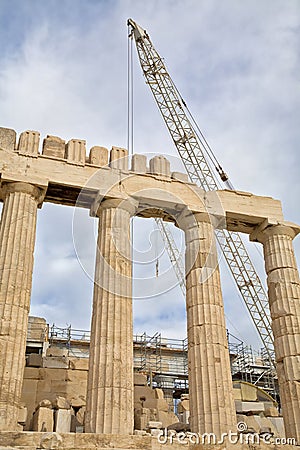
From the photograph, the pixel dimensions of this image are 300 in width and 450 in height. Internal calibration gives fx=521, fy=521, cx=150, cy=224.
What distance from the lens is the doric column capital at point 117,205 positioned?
20.6m

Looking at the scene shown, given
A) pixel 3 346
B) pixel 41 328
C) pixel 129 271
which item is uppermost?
pixel 41 328

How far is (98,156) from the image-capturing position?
858 inches

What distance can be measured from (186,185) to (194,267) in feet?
12.6

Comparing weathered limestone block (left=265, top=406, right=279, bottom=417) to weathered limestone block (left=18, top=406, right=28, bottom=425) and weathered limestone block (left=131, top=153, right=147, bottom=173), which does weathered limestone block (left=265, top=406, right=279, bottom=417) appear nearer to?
weathered limestone block (left=18, top=406, right=28, bottom=425)

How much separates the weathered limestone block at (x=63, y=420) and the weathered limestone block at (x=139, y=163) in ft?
32.9

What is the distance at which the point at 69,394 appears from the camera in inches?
947

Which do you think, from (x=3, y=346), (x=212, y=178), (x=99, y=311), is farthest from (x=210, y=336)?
(x=212, y=178)

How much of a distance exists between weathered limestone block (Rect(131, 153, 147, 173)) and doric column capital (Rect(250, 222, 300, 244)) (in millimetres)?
5821

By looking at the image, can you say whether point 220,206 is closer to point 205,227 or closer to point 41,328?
point 205,227

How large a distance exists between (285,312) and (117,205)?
25.8ft

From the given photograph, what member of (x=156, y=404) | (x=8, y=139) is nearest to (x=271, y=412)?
(x=156, y=404)

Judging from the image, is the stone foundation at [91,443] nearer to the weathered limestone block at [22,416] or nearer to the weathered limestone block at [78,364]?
the weathered limestone block at [22,416]

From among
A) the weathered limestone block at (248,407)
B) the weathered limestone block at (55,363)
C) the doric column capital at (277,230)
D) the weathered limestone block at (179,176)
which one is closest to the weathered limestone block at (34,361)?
the weathered limestone block at (55,363)

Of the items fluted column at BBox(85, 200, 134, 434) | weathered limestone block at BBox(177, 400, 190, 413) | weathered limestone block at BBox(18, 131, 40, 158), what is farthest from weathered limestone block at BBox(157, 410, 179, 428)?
weathered limestone block at BBox(18, 131, 40, 158)
